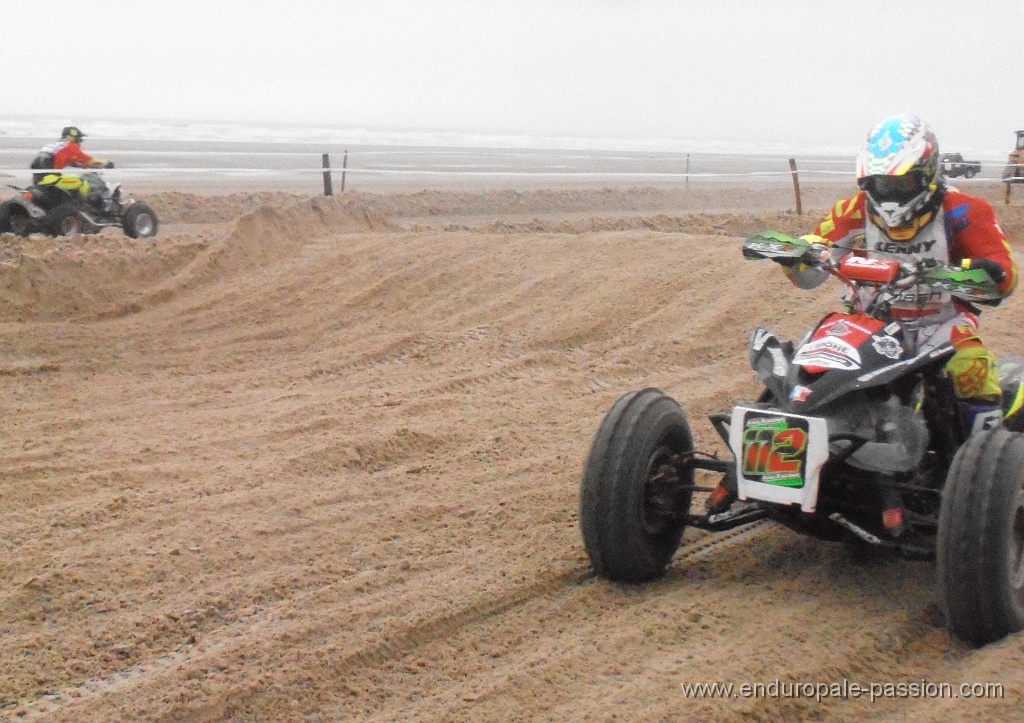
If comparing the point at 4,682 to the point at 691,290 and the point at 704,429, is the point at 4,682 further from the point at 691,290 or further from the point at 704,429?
→ the point at 691,290

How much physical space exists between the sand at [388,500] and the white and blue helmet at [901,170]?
5.08 ft

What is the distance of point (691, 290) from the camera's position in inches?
381

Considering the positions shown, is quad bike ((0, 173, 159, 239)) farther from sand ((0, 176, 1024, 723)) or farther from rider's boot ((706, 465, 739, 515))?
rider's boot ((706, 465, 739, 515))

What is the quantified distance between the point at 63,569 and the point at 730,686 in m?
2.80

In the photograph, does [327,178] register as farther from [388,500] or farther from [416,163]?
[416,163]

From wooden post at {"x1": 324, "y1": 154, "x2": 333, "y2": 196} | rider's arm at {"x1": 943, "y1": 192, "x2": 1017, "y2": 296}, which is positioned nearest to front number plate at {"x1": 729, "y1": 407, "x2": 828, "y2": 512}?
rider's arm at {"x1": 943, "y1": 192, "x2": 1017, "y2": 296}

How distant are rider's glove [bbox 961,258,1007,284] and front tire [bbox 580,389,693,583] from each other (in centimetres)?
135

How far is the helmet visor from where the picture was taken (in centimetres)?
478

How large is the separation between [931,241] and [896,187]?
0.34 metres

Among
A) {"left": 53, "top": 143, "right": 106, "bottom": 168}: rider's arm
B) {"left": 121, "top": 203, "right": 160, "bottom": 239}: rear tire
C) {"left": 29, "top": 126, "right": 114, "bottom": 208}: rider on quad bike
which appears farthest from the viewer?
{"left": 53, "top": 143, "right": 106, "bottom": 168}: rider's arm

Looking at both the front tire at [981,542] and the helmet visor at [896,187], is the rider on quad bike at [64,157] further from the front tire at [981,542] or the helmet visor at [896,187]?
the front tire at [981,542]

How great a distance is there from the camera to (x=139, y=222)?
49.2 feet

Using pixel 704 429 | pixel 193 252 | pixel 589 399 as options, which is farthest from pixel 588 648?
pixel 193 252

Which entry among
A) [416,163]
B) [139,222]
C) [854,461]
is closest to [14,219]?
[139,222]
